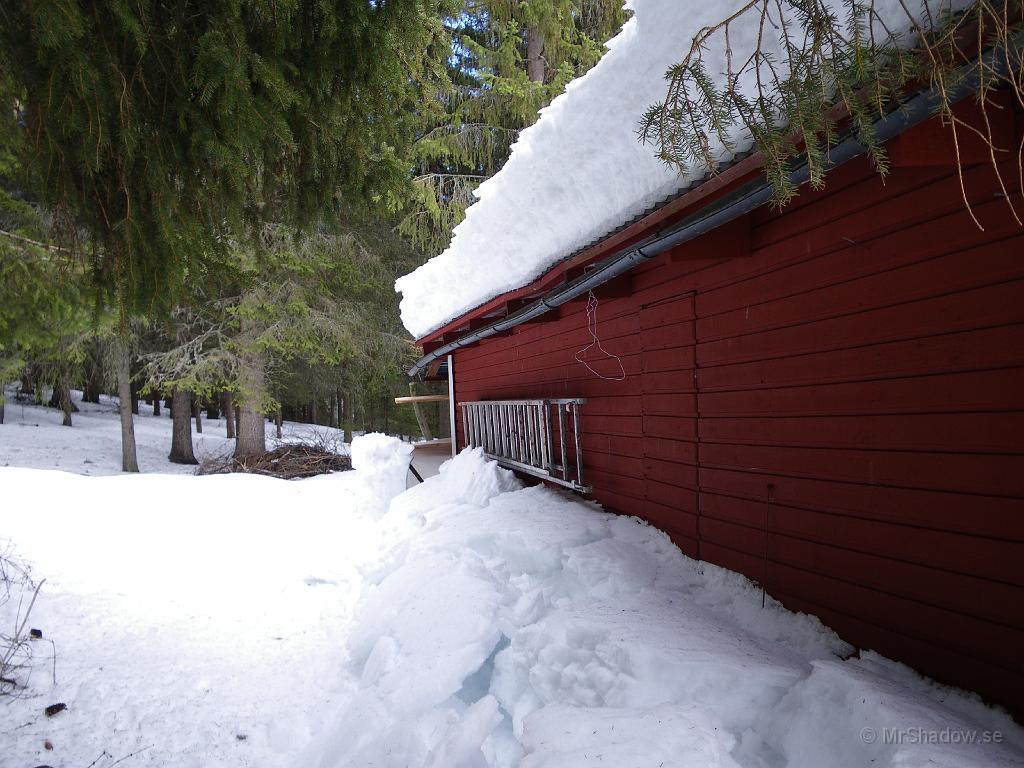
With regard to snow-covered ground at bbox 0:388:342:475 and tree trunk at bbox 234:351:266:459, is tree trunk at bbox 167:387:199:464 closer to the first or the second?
snow-covered ground at bbox 0:388:342:475

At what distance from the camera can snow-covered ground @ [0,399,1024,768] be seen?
6.39ft

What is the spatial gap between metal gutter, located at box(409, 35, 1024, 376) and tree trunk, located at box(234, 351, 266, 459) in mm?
8627

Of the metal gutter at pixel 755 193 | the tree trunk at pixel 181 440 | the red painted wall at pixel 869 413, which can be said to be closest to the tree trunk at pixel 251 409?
the tree trunk at pixel 181 440

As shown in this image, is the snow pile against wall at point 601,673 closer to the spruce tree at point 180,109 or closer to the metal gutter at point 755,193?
the metal gutter at point 755,193

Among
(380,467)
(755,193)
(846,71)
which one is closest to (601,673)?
(755,193)

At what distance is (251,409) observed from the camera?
493 inches

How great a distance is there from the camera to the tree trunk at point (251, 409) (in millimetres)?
11609

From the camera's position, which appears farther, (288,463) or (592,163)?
(288,463)

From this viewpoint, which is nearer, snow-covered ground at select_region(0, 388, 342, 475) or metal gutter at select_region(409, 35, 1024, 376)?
metal gutter at select_region(409, 35, 1024, 376)

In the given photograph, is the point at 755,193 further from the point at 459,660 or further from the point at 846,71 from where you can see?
the point at 459,660

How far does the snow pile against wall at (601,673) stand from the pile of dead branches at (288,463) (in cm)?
919

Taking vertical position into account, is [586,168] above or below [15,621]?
above

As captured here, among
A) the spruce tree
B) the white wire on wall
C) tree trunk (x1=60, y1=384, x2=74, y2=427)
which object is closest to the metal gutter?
the white wire on wall

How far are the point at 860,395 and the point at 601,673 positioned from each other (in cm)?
169
